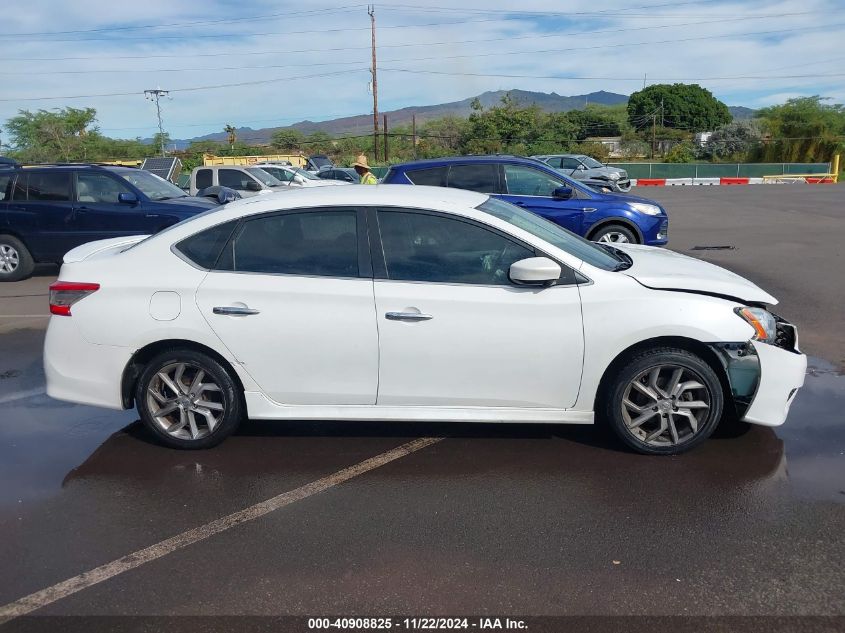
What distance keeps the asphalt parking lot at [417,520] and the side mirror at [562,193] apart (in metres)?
5.57

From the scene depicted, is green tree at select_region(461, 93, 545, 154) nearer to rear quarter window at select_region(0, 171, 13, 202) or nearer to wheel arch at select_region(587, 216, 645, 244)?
wheel arch at select_region(587, 216, 645, 244)

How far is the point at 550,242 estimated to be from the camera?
15.3 feet

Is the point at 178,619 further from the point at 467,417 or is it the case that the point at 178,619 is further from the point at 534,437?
the point at 534,437

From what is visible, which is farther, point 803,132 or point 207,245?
point 803,132

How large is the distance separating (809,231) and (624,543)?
1460 centimetres

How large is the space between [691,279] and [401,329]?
1865 mm

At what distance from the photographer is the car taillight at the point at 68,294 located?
4.71m

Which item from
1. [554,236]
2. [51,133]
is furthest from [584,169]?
[51,133]

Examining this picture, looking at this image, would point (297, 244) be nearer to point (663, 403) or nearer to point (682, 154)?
point (663, 403)

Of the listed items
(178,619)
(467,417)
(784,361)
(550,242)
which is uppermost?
(550,242)

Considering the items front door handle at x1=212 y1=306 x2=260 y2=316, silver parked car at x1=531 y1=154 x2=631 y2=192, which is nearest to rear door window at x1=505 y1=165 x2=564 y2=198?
front door handle at x1=212 y1=306 x2=260 y2=316

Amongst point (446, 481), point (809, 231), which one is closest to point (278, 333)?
point (446, 481)

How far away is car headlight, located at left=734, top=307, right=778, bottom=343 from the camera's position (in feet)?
14.4

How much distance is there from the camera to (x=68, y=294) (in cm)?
474
